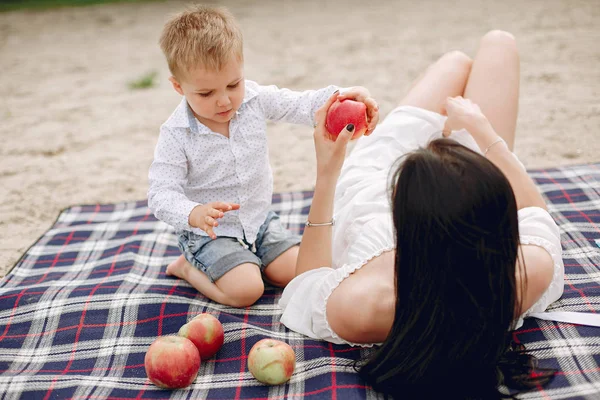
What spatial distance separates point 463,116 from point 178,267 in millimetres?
1373

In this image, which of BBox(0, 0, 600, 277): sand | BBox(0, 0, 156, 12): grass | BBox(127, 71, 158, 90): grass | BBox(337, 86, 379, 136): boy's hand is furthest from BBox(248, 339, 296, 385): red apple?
BBox(0, 0, 156, 12): grass

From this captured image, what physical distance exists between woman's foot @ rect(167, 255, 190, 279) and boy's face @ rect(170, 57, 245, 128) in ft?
2.16

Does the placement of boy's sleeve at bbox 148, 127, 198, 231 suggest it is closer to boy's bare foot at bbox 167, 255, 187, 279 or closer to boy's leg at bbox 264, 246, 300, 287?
boy's bare foot at bbox 167, 255, 187, 279

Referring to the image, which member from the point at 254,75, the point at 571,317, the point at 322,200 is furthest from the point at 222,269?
the point at 254,75

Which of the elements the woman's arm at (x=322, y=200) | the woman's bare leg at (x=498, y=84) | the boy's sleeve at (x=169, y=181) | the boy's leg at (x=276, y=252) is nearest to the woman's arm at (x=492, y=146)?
the woman's bare leg at (x=498, y=84)

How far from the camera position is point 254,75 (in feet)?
18.9

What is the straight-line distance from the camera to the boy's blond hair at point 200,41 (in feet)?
7.18

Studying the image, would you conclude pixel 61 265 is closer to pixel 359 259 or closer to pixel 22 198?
pixel 22 198

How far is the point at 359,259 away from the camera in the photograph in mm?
2135

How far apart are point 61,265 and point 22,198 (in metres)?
1.21

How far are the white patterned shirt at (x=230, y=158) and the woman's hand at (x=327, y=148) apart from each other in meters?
0.25

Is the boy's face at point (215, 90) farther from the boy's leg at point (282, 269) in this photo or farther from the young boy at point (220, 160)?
the boy's leg at point (282, 269)

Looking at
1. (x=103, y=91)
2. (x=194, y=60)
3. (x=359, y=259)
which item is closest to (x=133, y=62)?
(x=103, y=91)

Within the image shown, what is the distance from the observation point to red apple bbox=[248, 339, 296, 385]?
1955 mm
